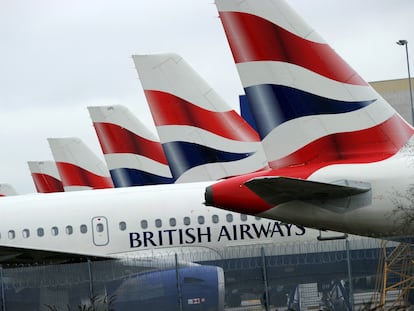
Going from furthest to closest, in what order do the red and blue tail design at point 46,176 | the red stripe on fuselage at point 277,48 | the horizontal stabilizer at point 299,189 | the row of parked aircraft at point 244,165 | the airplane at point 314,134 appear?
the red and blue tail design at point 46,176, the red stripe on fuselage at point 277,48, the row of parked aircraft at point 244,165, the airplane at point 314,134, the horizontal stabilizer at point 299,189

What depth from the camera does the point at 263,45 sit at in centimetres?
1570

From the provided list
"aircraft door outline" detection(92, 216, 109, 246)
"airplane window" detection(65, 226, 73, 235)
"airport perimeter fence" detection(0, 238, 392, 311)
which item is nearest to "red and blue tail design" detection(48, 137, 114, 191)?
"airplane window" detection(65, 226, 73, 235)

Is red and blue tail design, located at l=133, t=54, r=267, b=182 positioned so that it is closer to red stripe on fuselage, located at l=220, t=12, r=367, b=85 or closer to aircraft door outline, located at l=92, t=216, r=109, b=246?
aircraft door outline, located at l=92, t=216, r=109, b=246

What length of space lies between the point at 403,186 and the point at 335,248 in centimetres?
267

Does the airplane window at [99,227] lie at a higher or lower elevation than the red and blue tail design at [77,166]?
lower

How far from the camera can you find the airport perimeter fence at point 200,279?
16828 mm

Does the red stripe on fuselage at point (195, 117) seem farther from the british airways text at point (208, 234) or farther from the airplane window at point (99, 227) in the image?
the airplane window at point (99, 227)

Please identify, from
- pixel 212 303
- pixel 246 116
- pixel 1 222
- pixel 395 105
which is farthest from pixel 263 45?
pixel 395 105

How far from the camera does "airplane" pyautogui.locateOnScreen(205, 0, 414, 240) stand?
14438 mm

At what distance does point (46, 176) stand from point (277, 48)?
38.0 m

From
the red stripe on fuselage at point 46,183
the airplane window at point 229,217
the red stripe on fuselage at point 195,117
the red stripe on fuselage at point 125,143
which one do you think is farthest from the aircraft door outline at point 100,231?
the red stripe on fuselage at point 46,183

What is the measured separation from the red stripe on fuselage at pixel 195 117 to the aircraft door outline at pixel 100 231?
424 centimetres

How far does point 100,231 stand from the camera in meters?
23.1

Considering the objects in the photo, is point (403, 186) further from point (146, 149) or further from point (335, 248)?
point (146, 149)
